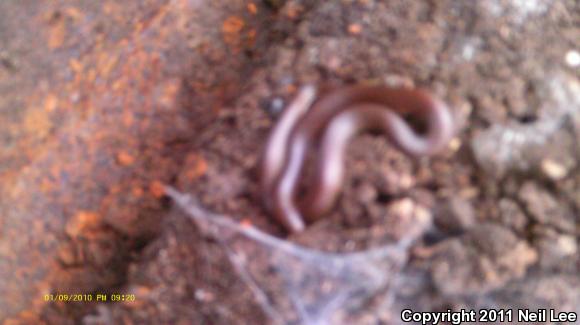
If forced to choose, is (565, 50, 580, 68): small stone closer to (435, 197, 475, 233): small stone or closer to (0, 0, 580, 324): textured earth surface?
(0, 0, 580, 324): textured earth surface

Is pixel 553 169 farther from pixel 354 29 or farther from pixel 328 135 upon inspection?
pixel 354 29

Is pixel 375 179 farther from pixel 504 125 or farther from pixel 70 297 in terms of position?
pixel 70 297

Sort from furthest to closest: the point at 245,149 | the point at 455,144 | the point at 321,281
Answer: the point at 245,149 → the point at 455,144 → the point at 321,281

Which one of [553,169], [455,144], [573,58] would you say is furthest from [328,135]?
[573,58]
